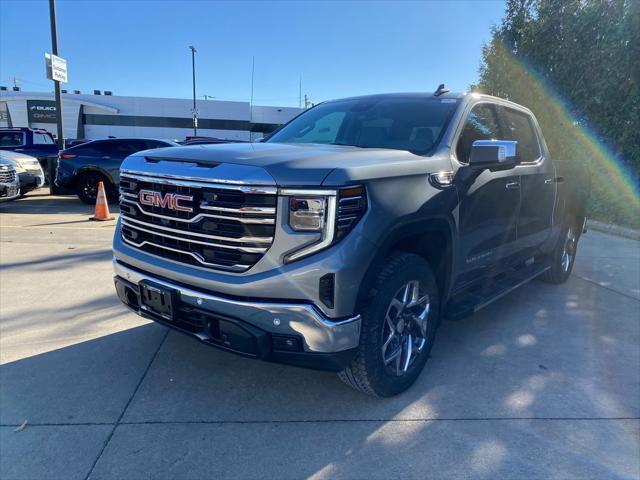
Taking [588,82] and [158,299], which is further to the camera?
[588,82]

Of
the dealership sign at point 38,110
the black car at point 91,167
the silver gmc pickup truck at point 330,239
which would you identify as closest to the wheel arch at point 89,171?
the black car at point 91,167

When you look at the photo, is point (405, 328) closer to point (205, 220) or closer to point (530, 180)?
point (205, 220)

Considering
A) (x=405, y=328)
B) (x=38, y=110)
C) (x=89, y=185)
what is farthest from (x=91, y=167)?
(x=38, y=110)

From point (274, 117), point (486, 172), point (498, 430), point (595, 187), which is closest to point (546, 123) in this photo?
point (595, 187)

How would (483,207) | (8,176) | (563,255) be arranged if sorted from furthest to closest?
1. (8,176)
2. (563,255)
3. (483,207)

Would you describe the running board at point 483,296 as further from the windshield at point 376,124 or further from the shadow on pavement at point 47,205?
the shadow on pavement at point 47,205

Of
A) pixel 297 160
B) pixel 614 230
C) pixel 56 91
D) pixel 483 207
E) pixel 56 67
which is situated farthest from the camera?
pixel 56 91

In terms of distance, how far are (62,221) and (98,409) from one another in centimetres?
758

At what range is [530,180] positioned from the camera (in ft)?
A: 13.9

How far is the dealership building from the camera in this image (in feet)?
157

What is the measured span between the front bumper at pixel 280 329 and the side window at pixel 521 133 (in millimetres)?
2687

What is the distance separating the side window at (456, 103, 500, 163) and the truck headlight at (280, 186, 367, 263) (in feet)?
4.33

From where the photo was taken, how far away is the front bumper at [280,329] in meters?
2.36

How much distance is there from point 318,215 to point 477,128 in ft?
6.55
